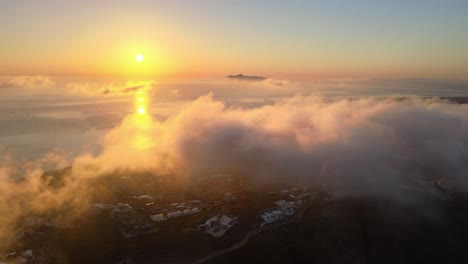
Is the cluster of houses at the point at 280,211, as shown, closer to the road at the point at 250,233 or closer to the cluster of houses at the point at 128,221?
the road at the point at 250,233

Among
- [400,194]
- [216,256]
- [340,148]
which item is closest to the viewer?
[216,256]

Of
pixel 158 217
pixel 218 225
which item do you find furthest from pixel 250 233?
pixel 158 217

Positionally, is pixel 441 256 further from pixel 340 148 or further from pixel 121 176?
pixel 121 176

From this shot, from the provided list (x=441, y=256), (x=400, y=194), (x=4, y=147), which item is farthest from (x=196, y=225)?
(x=4, y=147)

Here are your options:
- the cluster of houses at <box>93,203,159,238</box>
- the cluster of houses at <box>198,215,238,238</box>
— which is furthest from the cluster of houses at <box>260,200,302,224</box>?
the cluster of houses at <box>93,203,159,238</box>

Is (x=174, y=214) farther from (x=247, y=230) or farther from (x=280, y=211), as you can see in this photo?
(x=280, y=211)

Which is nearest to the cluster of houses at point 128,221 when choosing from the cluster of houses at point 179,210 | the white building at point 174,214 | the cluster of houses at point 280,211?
the cluster of houses at point 179,210
